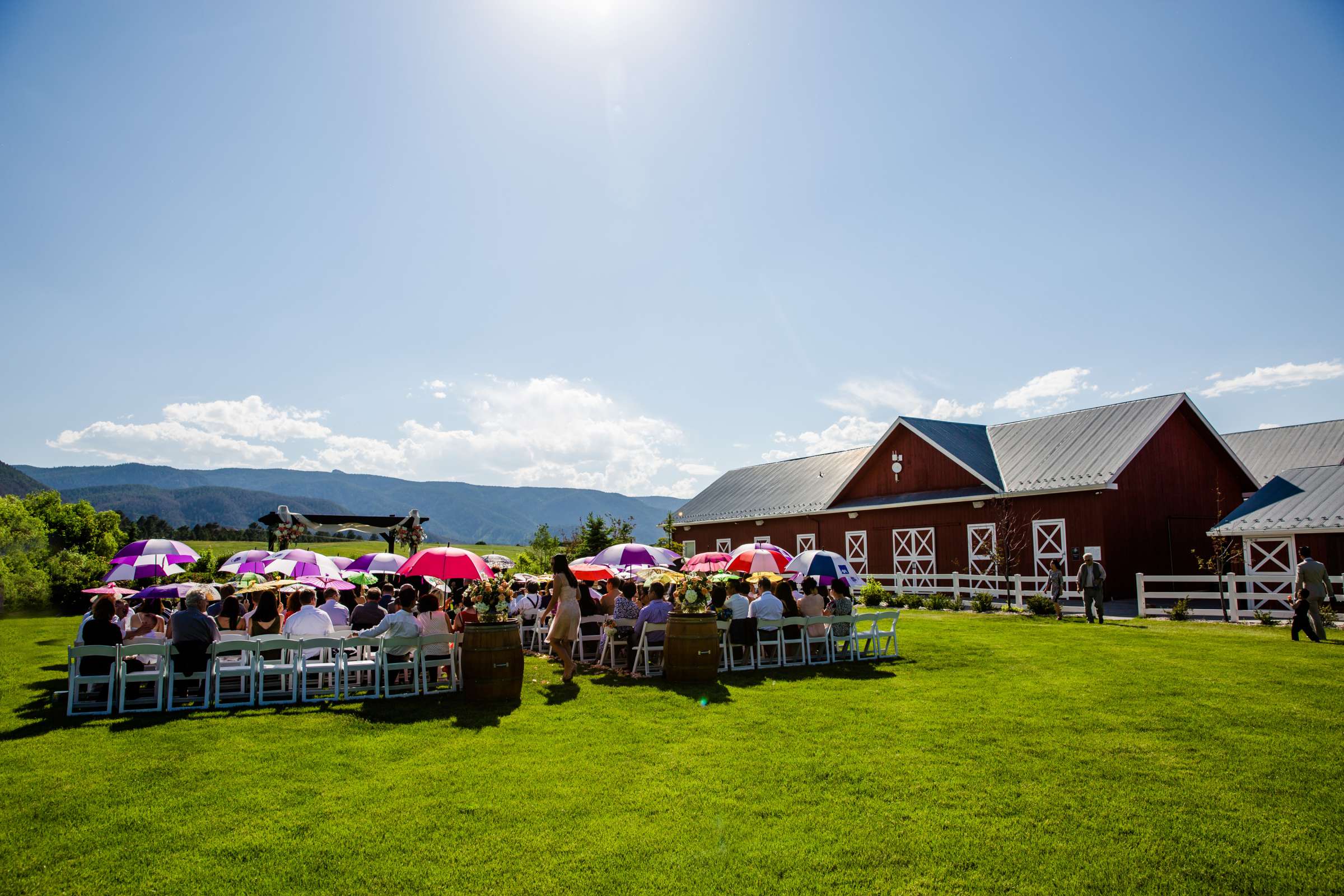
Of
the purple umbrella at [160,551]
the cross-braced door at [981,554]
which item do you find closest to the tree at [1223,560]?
the cross-braced door at [981,554]

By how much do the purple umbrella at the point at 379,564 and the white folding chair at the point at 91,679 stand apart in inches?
345

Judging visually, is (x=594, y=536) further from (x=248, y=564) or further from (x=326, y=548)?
(x=326, y=548)

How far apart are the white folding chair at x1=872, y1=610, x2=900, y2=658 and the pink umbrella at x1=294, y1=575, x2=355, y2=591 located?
30.7 ft

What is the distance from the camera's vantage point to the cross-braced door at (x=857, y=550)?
88.6 feet

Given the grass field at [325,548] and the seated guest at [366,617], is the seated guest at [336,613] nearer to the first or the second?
the seated guest at [366,617]

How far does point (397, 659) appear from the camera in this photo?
34.4ft

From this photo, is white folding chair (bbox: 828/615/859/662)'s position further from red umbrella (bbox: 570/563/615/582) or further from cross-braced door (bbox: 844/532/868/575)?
cross-braced door (bbox: 844/532/868/575)

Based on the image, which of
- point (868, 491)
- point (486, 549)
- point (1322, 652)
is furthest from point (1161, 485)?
point (486, 549)

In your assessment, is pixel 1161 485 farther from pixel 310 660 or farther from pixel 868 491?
pixel 310 660

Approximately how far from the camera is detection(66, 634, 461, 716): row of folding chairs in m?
8.40

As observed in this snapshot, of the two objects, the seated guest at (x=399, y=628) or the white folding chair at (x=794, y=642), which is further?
the white folding chair at (x=794, y=642)

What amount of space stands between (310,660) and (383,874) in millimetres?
7015

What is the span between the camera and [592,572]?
15.7 metres

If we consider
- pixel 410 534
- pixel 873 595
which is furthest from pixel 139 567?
pixel 873 595
